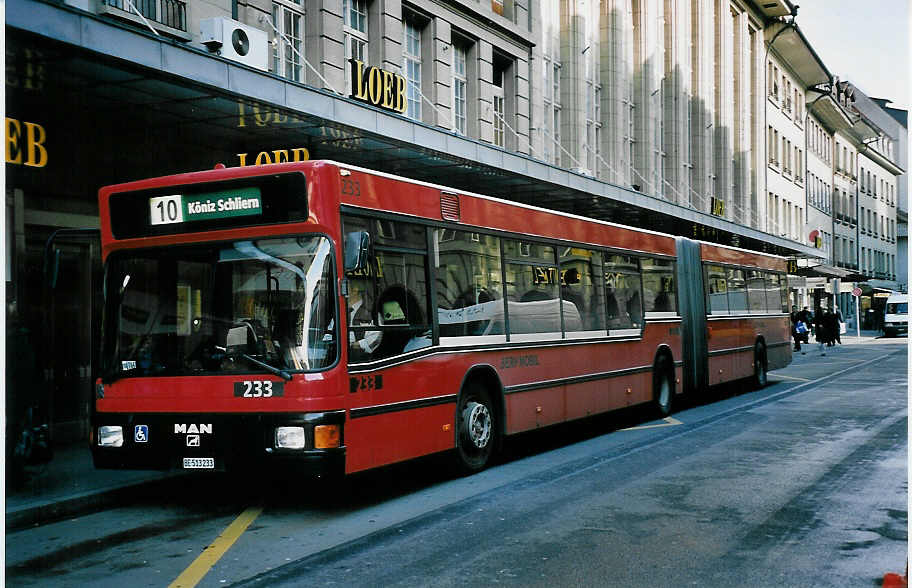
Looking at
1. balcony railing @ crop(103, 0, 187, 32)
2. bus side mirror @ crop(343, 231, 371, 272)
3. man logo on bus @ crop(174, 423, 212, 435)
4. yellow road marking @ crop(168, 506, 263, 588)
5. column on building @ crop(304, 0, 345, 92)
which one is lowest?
yellow road marking @ crop(168, 506, 263, 588)

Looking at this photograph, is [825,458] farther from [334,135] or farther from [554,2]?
[554,2]

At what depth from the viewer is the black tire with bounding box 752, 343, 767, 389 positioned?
A: 21.6m

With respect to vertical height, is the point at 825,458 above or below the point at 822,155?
below

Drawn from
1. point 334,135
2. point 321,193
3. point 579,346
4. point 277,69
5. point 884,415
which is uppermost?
point 277,69

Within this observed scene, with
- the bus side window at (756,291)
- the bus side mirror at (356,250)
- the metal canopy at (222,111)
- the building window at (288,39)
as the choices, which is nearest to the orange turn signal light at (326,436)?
the bus side mirror at (356,250)

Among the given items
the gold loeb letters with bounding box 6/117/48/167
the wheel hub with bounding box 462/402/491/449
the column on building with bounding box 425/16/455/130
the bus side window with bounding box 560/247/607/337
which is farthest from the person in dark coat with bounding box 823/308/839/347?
the gold loeb letters with bounding box 6/117/48/167

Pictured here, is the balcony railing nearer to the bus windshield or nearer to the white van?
the bus windshield

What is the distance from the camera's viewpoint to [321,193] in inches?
324

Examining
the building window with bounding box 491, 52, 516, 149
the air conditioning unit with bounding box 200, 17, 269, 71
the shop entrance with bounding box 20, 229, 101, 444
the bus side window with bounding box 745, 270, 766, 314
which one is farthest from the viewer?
the building window with bounding box 491, 52, 516, 149

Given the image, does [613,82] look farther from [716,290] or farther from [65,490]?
[65,490]

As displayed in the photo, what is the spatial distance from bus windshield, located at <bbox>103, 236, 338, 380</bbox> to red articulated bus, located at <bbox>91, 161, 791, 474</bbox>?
12 millimetres

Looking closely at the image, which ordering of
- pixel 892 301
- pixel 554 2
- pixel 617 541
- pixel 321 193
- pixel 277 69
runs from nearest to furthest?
pixel 617 541
pixel 321 193
pixel 277 69
pixel 554 2
pixel 892 301

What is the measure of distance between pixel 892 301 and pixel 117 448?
58.5m

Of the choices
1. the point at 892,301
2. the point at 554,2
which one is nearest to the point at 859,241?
the point at 892,301
